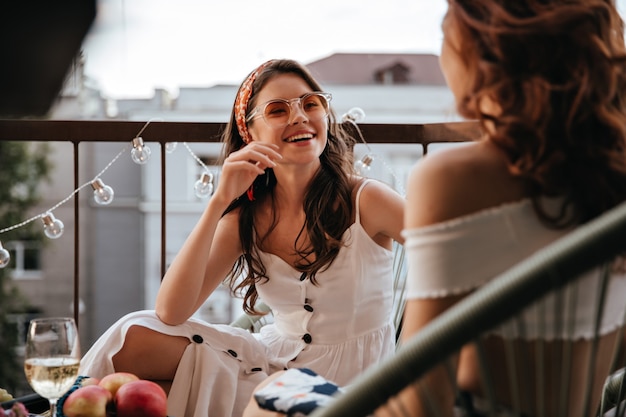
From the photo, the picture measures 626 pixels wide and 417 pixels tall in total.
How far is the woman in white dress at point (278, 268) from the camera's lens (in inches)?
68.5

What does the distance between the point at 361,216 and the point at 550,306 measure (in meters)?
0.91

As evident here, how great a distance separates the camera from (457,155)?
916mm

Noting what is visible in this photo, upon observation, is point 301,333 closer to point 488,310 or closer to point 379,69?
point 488,310

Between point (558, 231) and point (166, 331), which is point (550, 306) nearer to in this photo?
point (558, 231)

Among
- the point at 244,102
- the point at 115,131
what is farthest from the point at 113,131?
the point at 244,102

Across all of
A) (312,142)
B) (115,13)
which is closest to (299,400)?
(312,142)

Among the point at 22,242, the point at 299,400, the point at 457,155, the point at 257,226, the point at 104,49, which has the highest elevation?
the point at 457,155

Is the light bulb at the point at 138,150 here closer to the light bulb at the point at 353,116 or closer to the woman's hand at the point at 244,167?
the woman's hand at the point at 244,167

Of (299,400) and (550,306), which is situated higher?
(550,306)

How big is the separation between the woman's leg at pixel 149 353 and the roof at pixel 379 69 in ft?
86.5

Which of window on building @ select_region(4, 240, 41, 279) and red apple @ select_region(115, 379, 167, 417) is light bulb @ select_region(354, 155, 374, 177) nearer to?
red apple @ select_region(115, 379, 167, 417)

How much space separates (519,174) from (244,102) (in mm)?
1115

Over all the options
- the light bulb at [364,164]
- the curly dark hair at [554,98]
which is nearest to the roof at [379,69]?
the light bulb at [364,164]

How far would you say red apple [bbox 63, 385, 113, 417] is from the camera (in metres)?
1.25
